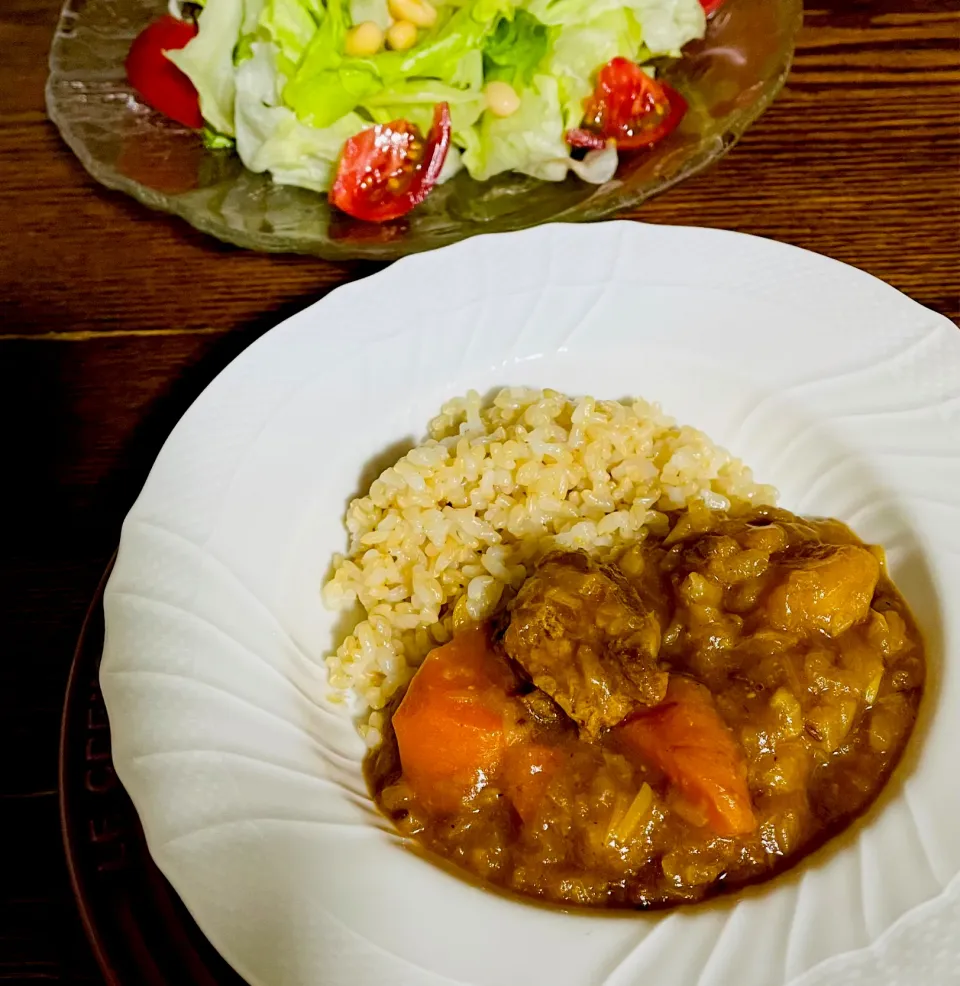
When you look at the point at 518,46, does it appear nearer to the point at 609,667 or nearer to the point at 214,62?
the point at 214,62

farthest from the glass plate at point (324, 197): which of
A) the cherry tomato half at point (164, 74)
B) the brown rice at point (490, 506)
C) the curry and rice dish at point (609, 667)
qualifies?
the curry and rice dish at point (609, 667)

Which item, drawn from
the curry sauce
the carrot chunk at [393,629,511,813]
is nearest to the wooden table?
the carrot chunk at [393,629,511,813]

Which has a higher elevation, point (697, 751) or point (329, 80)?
point (329, 80)

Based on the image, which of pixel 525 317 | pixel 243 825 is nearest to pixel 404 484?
pixel 525 317

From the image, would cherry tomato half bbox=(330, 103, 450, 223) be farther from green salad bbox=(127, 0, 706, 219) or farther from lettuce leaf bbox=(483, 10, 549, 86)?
lettuce leaf bbox=(483, 10, 549, 86)

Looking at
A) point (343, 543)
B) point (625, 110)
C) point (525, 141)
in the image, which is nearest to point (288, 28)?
point (525, 141)

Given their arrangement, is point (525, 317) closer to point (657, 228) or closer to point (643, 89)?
point (657, 228)
